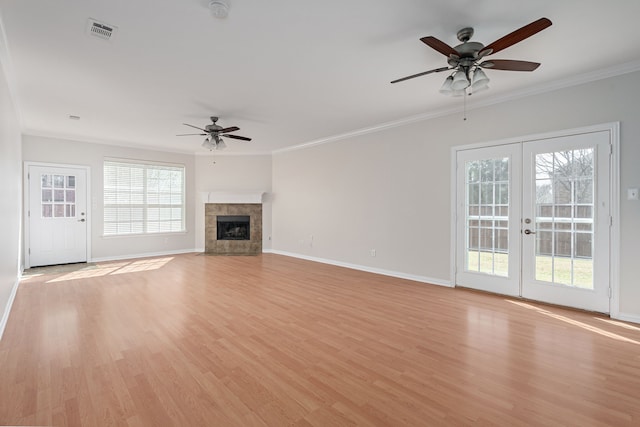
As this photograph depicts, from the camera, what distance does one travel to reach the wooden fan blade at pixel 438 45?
2287 millimetres

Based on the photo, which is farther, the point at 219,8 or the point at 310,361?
the point at 310,361

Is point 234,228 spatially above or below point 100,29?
below

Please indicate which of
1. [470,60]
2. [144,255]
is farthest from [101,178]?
[470,60]

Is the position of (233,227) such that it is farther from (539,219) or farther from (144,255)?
(539,219)

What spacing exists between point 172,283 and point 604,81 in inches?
252

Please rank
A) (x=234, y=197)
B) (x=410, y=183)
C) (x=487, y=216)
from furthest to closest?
(x=234, y=197) < (x=410, y=183) < (x=487, y=216)

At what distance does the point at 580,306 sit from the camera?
3.67 m

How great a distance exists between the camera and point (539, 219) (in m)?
3.97

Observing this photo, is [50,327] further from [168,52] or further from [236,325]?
[168,52]

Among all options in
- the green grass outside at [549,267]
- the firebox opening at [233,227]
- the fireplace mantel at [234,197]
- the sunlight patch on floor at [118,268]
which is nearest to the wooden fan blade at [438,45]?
the green grass outside at [549,267]

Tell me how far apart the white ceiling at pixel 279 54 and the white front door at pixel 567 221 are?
88 cm

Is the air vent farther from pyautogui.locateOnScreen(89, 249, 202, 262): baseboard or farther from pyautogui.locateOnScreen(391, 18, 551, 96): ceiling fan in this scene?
pyautogui.locateOnScreen(89, 249, 202, 262): baseboard

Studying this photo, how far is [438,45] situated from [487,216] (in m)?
2.88

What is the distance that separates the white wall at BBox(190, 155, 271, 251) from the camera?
830cm
